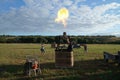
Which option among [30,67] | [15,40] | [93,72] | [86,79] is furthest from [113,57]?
[15,40]

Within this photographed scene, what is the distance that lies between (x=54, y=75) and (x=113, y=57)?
6508mm

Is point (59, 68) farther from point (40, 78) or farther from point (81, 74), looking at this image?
point (40, 78)

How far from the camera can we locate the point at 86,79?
1374cm

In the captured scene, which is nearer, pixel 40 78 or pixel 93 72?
pixel 40 78

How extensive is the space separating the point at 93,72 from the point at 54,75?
2.76m

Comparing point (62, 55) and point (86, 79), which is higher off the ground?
point (62, 55)

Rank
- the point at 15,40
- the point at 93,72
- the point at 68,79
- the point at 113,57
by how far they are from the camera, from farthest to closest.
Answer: the point at 15,40
the point at 113,57
the point at 93,72
the point at 68,79

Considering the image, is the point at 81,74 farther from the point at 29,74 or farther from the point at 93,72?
the point at 29,74

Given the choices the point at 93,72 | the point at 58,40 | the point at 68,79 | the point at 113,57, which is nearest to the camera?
the point at 68,79

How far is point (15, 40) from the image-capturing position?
301 ft

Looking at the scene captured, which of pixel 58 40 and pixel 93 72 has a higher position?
pixel 58 40

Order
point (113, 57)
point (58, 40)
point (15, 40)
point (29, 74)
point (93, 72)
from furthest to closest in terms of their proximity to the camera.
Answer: point (15, 40)
point (113, 57)
point (58, 40)
point (93, 72)
point (29, 74)

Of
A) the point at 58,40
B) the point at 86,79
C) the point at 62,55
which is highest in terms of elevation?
the point at 58,40

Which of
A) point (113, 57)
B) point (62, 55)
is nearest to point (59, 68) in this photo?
point (62, 55)
